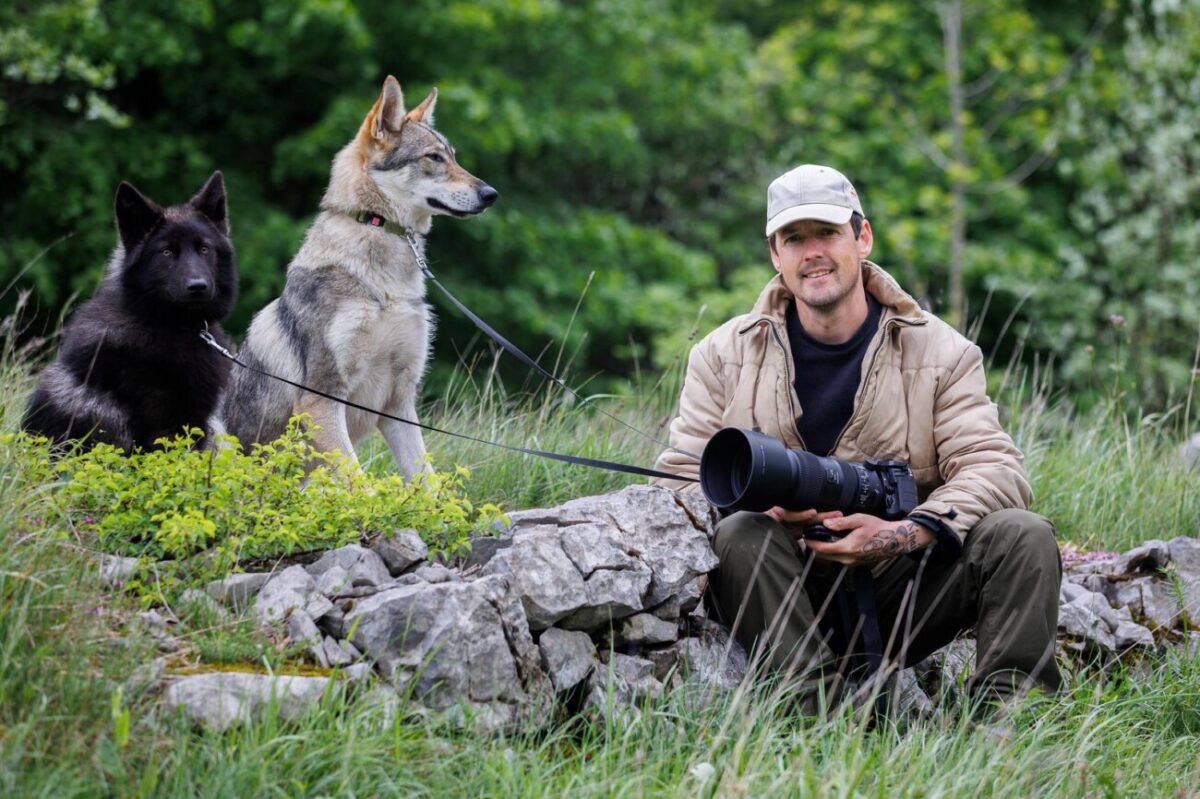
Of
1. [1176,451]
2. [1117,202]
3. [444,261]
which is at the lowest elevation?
[444,261]

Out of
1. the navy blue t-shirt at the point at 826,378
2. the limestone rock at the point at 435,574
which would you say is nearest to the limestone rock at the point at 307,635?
the limestone rock at the point at 435,574

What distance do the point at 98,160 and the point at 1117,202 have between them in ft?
38.1

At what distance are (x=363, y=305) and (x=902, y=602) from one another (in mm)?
2356

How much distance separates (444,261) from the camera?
14.3 metres

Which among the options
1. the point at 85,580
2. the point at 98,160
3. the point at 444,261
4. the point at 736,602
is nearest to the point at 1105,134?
the point at 444,261

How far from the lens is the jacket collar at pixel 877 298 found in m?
4.12

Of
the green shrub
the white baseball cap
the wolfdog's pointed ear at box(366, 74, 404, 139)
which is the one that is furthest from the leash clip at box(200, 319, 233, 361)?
the white baseball cap

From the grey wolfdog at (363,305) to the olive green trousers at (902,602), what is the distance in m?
1.51

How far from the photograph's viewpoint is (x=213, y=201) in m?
4.64

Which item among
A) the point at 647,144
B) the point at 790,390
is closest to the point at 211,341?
the point at 790,390

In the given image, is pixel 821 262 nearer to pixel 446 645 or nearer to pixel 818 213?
pixel 818 213

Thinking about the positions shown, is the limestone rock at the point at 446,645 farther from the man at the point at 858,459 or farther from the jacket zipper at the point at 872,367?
the jacket zipper at the point at 872,367

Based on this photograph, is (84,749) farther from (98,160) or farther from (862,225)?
(98,160)

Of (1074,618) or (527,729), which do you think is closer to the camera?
(527,729)
